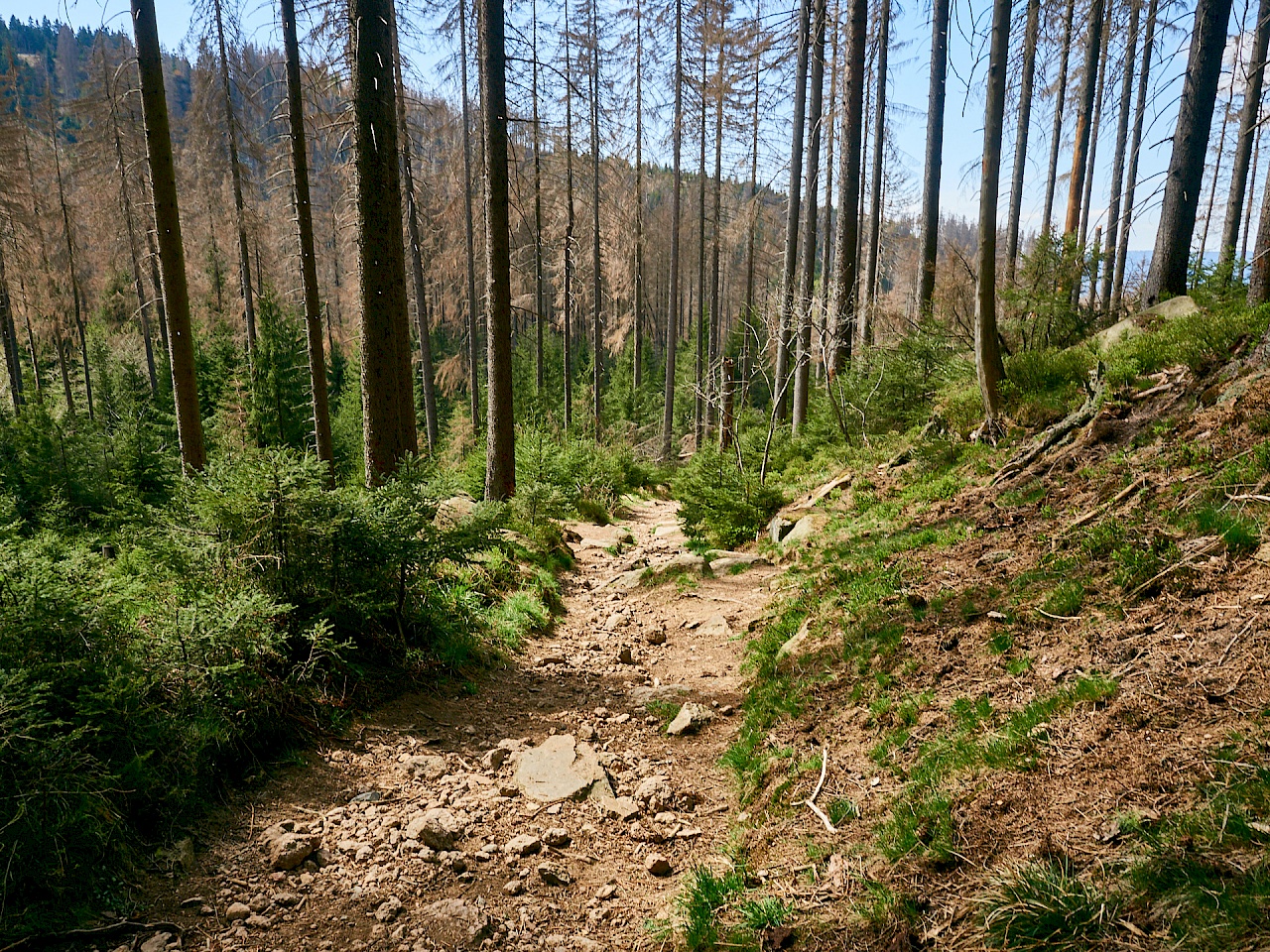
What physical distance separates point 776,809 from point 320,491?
3645 millimetres

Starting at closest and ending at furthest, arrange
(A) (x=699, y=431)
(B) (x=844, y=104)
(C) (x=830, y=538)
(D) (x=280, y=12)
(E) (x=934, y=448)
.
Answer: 1. (C) (x=830, y=538)
2. (E) (x=934, y=448)
3. (D) (x=280, y=12)
4. (B) (x=844, y=104)
5. (A) (x=699, y=431)

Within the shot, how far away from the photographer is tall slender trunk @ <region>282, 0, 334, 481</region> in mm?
11188

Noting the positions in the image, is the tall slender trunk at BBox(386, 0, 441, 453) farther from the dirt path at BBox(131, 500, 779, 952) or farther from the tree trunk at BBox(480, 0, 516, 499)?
Result: the dirt path at BBox(131, 500, 779, 952)

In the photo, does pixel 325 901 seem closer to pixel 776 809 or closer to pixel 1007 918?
pixel 776 809

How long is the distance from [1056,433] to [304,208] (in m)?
12.2

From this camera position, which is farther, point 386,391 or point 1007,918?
point 386,391

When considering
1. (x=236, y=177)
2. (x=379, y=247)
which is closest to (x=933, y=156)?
(x=379, y=247)

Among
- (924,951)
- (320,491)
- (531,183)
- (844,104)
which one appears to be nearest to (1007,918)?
(924,951)

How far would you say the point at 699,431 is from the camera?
2500 cm

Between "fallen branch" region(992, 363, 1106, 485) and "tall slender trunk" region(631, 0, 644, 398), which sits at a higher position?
"tall slender trunk" region(631, 0, 644, 398)

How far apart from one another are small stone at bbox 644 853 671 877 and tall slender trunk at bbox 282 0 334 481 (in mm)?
9045

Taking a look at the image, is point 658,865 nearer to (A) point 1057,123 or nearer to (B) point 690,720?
(B) point 690,720

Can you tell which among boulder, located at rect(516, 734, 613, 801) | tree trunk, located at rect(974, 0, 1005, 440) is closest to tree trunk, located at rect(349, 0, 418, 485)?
boulder, located at rect(516, 734, 613, 801)

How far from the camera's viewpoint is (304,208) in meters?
11.7
